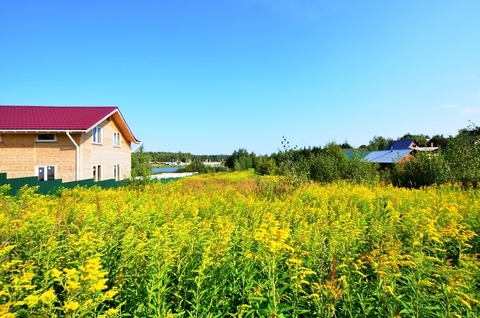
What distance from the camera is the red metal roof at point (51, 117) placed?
617 inches

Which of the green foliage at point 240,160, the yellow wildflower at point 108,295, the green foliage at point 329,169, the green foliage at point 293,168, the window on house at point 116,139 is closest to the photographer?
the yellow wildflower at point 108,295

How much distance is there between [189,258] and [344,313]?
1.31 metres

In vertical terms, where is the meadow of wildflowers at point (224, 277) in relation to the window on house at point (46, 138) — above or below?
below

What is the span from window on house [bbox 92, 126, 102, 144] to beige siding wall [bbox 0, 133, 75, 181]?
1793 mm

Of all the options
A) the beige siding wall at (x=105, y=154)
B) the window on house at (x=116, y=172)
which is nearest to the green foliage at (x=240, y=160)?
the beige siding wall at (x=105, y=154)

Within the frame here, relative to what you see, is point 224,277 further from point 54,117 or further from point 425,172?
point 54,117

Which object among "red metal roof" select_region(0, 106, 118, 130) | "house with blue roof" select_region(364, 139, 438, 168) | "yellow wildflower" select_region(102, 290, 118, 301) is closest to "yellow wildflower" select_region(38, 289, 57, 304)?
"yellow wildflower" select_region(102, 290, 118, 301)

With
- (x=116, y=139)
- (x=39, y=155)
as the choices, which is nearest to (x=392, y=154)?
(x=116, y=139)

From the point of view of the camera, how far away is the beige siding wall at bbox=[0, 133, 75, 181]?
15695 mm

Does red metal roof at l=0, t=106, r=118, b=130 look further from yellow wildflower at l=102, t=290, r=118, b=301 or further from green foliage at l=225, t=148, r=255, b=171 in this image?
Answer: green foliage at l=225, t=148, r=255, b=171

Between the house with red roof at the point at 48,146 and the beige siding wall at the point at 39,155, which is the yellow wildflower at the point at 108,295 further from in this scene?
the beige siding wall at the point at 39,155

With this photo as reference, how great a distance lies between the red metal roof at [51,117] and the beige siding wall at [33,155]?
653 mm

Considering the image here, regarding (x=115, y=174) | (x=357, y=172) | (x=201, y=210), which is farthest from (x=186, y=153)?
(x=201, y=210)

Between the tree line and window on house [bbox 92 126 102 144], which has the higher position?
window on house [bbox 92 126 102 144]
